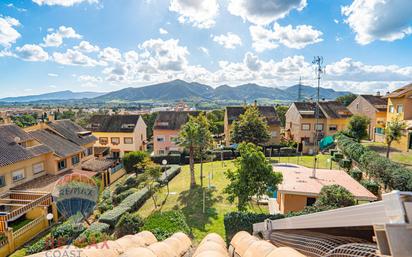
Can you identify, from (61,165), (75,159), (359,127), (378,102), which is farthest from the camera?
(378,102)

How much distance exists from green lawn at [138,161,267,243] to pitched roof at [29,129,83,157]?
12.9 metres

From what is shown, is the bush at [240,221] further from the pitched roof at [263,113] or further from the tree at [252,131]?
the pitched roof at [263,113]


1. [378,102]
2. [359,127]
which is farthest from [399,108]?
[378,102]

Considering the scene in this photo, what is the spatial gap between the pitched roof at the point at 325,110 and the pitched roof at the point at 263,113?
4299 millimetres

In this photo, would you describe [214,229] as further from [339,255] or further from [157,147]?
[157,147]

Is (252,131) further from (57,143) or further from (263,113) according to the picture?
(57,143)

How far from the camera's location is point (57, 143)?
91.8 feet

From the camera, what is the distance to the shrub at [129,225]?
46.0 ft

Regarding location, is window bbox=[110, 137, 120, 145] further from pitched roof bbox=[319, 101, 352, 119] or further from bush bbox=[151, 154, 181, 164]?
pitched roof bbox=[319, 101, 352, 119]

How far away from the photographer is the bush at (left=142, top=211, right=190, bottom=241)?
12.2m

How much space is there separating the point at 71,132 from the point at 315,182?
3154 cm

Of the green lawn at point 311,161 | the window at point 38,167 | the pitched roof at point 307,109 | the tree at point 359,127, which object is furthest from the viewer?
the pitched roof at point 307,109

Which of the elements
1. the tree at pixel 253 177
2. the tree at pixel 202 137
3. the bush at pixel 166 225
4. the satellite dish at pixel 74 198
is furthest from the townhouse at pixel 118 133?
the tree at pixel 253 177

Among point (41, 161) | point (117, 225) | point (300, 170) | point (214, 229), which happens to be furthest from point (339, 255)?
point (41, 161)
